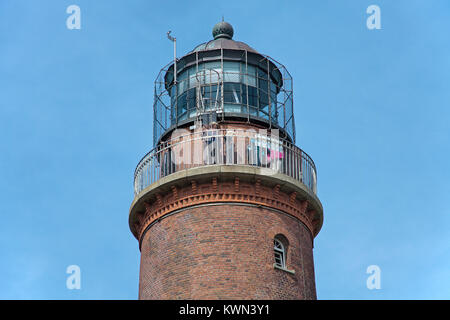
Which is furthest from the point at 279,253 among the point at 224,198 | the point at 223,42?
the point at 223,42

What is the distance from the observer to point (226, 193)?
1116 inches

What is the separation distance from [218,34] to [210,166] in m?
6.55

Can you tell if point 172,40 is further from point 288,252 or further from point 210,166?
point 288,252

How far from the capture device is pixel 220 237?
27531mm

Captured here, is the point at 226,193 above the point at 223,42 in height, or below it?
below

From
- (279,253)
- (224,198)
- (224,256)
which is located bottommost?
(224,256)

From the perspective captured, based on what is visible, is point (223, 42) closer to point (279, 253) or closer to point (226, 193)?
point (226, 193)

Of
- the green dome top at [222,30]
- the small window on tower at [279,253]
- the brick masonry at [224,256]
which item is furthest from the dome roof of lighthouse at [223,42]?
the small window on tower at [279,253]

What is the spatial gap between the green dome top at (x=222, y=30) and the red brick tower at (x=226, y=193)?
1.17m

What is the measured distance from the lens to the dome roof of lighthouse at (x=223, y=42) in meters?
31.7

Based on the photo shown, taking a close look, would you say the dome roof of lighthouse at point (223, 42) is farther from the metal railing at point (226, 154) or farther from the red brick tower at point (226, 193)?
the metal railing at point (226, 154)

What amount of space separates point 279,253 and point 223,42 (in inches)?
308

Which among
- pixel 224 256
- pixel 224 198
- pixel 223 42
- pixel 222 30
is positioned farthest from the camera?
pixel 222 30
